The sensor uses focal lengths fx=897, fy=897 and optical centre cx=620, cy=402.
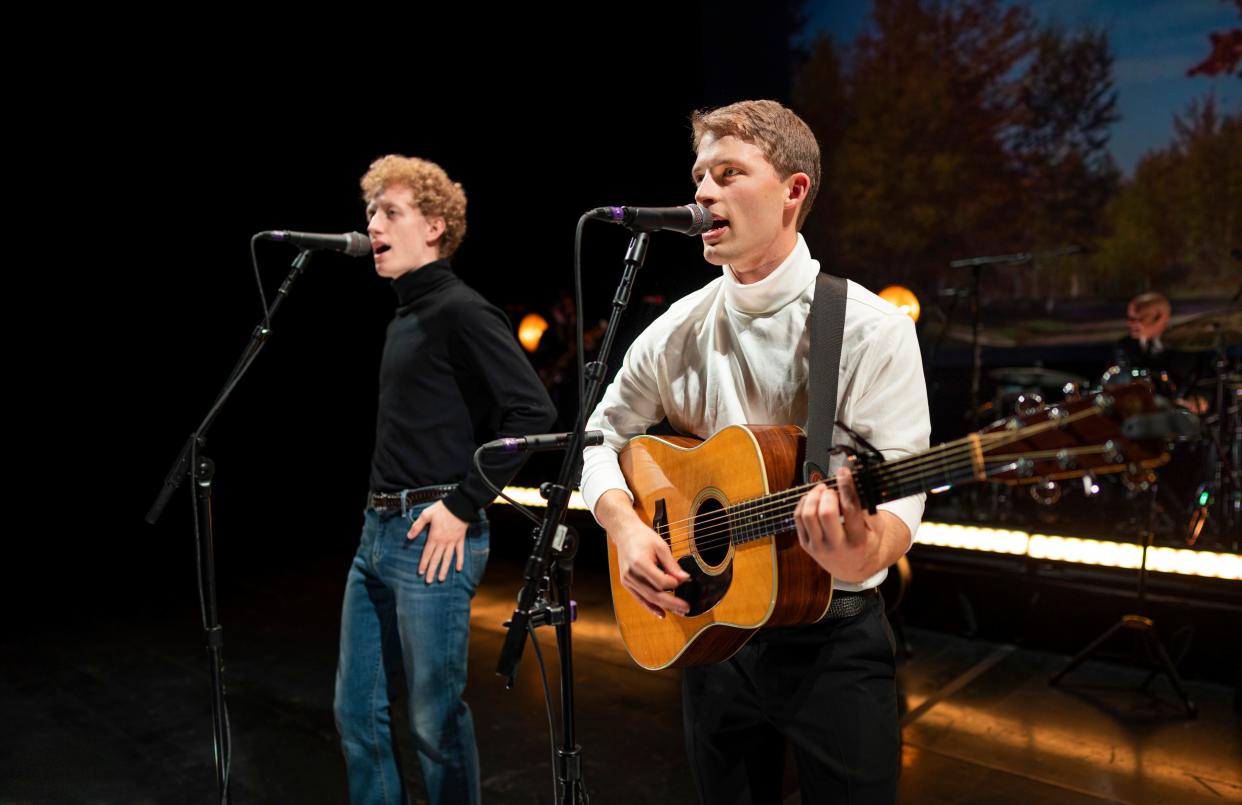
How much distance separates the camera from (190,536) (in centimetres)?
841

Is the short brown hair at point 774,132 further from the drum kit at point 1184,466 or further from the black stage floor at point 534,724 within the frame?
the drum kit at point 1184,466

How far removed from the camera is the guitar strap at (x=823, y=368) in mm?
1564

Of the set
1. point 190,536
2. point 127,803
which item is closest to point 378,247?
point 127,803

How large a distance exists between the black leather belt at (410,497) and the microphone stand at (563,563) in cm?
65

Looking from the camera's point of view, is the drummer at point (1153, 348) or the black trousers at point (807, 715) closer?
the black trousers at point (807, 715)

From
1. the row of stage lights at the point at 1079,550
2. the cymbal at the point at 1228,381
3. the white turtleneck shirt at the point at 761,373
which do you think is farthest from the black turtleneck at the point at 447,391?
the cymbal at the point at 1228,381

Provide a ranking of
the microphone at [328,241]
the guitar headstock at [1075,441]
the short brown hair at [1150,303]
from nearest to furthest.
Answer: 1. the guitar headstock at [1075,441]
2. the microphone at [328,241]
3. the short brown hair at [1150,303]

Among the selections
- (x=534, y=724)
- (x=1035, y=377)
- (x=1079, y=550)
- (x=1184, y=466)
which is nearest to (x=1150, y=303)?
(x=1035, y=377)

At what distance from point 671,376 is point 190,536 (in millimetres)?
7799

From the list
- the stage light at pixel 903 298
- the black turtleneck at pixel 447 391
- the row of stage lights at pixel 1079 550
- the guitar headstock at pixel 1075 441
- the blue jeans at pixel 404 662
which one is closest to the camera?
the guitar headstock at pixel 1075 441

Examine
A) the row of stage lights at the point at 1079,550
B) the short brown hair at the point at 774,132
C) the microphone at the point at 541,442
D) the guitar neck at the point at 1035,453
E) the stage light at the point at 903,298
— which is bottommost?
the row of stage lights at the point at 1079,550

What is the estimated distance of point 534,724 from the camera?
4031 mm

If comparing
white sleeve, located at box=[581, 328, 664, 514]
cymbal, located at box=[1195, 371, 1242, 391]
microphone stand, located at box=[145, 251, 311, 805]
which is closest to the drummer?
cymbal, located at box=[1195, 371, 1242, 391]

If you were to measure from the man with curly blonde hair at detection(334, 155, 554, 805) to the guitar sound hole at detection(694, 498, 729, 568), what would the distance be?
28.9 inches
